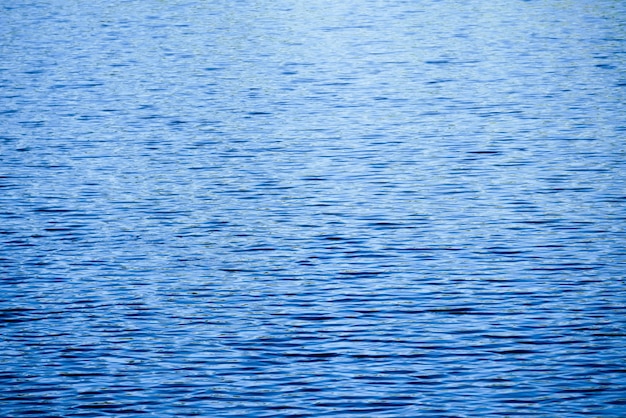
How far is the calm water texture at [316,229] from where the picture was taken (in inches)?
669

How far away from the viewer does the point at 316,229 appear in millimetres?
24672

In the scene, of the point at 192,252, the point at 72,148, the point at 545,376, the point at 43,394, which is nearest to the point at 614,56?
the point at 72,148

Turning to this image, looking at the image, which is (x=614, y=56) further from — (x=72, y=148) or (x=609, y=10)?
(x=72, y=148)

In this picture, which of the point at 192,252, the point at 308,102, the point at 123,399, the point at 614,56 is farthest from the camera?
the point at 614,56

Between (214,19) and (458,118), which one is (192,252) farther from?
(214,19)

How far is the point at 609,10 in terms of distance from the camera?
52.1m

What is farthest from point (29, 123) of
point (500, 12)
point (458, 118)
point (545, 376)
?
point (500, 12)

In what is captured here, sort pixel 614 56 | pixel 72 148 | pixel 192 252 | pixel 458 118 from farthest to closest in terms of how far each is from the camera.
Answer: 1. pixel 614 56
2. pixel 458 118
3. pixel 72 148
4. pixel 192 252

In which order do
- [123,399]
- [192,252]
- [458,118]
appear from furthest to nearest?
[458,118]
[192,252]
[123,399]

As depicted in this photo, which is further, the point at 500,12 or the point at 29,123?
the point at 500,12

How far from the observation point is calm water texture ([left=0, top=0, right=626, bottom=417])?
669 inches

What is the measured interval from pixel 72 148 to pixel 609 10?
1136 inches

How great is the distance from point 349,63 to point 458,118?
1006 centimetres

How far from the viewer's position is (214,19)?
55.0 meters
